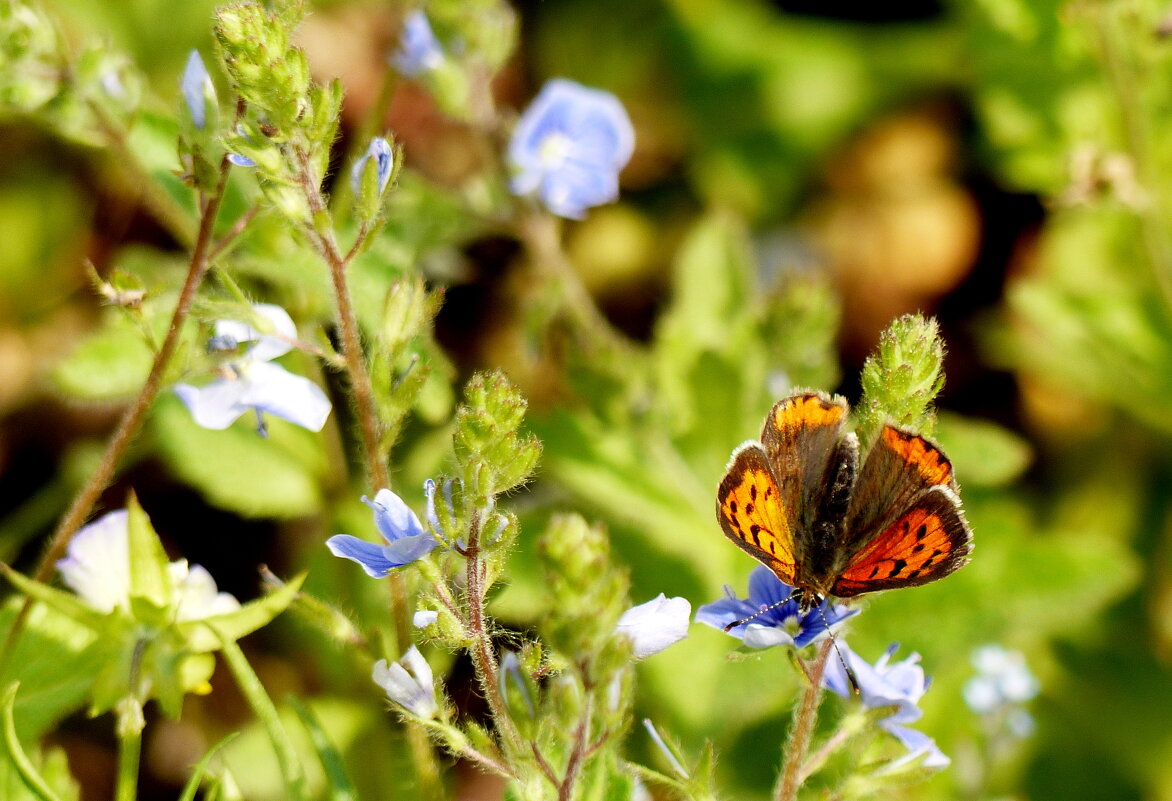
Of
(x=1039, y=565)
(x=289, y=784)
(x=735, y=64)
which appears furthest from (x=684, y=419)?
(x=735, y=64)

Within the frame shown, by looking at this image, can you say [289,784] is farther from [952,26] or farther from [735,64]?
[952,26]

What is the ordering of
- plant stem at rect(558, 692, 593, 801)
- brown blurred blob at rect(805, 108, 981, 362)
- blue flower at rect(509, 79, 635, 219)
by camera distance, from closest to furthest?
1. plant stem at rect(558, 692, 593, 801)
2. blue flower at rect(509, 79, 635, 219)
3. brown blurred blob at rect(805, 108, 981, 362)

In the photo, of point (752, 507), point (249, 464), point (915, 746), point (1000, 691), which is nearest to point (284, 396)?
point (752, 507)

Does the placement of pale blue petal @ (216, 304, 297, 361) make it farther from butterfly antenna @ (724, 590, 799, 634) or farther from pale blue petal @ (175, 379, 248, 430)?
butterfly antenna @ (724, 590, 799, 634)

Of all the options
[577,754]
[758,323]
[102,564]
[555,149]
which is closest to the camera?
[577,754]

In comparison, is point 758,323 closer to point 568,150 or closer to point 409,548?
point 568,150

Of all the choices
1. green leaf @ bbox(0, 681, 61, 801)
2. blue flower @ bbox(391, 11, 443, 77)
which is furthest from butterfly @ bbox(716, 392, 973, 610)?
blue flower @ bbox(391, 11, 443, 77)
